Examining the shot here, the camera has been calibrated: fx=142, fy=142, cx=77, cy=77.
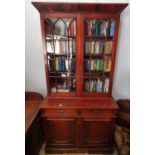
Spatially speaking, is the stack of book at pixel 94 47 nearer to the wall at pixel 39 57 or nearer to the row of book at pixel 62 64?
the row of book at pixel 62 64

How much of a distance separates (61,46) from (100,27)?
22.9 inches

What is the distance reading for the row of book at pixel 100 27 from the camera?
1850mm

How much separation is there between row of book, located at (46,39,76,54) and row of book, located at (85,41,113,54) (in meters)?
0.19

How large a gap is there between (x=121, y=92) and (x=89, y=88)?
0.71 meters

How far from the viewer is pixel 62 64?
6.66 feet

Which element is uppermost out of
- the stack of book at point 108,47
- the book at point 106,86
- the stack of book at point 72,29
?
the stack of book at point 72,29

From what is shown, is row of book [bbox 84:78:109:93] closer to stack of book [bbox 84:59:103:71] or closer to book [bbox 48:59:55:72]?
stack of book [bbox 84:59:103:71]

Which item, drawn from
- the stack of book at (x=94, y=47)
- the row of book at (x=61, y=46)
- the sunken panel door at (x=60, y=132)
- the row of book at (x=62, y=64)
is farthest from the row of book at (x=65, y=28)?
the sunken panel door at (x=60, y=132)

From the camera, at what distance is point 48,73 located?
203 centimetres

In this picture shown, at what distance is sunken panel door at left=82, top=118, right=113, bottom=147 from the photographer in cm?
193

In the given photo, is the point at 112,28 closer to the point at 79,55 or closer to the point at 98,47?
the point at 98,47

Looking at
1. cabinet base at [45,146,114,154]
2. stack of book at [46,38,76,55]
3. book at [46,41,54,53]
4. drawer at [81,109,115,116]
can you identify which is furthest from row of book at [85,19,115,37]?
cabinet base at [45,146,114,154]
